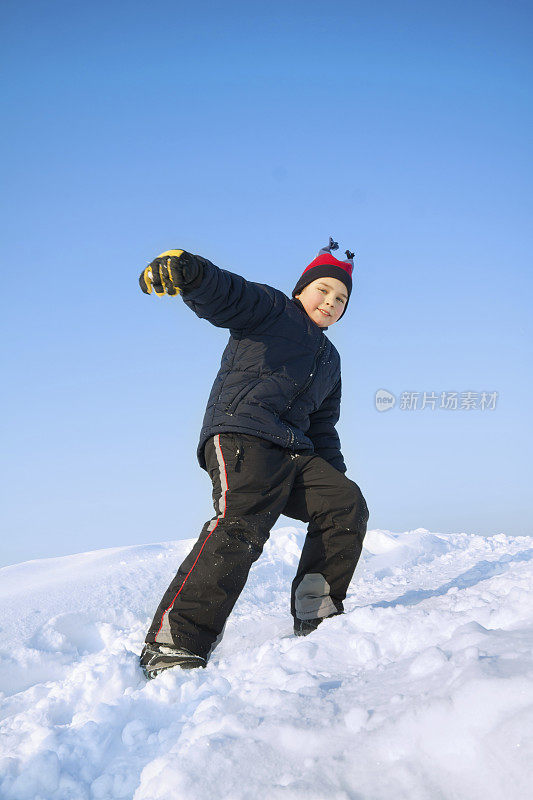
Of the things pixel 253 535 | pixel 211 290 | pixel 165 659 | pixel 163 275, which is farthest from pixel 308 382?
pixel 165 659

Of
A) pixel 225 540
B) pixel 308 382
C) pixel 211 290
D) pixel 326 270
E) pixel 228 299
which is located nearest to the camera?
pixel 225 540

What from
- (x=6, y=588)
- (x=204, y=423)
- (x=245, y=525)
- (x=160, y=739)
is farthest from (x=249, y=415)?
(x=6, y=588)

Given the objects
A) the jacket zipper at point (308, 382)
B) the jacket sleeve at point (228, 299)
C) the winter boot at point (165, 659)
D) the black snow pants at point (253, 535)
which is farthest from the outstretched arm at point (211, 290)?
the winter boot at point (165, 659)

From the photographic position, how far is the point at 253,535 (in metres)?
2.54

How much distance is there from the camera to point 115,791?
127 cm

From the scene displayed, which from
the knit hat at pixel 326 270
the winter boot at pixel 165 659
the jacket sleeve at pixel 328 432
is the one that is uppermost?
the knit hat at pixel 326 270

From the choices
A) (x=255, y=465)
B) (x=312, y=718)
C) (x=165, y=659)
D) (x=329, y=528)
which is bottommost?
(x=165, y=659)

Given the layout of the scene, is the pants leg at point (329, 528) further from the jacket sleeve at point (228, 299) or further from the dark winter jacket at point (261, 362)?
Result: the jacket sleeve at point (228, 299)

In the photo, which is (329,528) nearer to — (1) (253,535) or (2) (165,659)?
(1) (253,535)

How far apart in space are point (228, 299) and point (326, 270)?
0.94 m

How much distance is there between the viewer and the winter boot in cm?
215

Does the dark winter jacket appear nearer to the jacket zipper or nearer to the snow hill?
the jacket zipper

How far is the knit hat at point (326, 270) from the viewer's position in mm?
3404

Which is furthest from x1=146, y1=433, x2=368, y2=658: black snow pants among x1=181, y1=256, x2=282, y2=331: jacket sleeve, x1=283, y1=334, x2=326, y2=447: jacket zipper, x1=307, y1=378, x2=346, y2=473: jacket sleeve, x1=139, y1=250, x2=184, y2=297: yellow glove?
x1=139, y1=250, x2=184, y2=297: yellow glove
